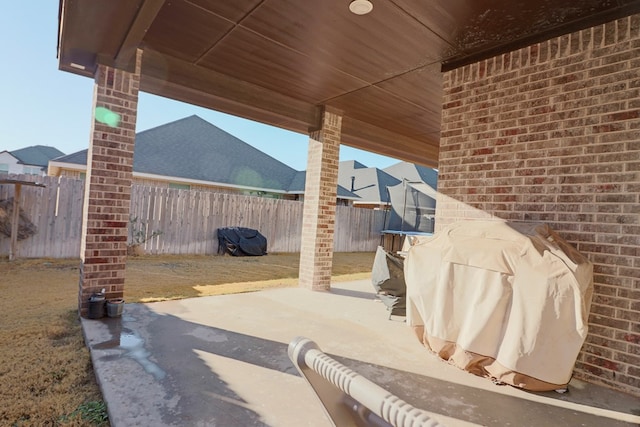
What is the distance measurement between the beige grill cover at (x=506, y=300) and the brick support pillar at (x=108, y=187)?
328 cm

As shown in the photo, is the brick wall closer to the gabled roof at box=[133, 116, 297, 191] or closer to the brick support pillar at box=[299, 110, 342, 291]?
the brick support pillar at box=[299, 110, 342, 291]

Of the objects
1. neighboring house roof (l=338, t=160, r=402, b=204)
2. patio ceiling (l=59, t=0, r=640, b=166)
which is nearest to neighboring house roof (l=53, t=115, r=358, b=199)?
neighboring house roof (l=338, t=160, r=402, b=204)

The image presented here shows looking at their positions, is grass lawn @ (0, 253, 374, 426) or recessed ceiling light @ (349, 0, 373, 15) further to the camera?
recessed ceiling light @ (349, 0, 373, 15)

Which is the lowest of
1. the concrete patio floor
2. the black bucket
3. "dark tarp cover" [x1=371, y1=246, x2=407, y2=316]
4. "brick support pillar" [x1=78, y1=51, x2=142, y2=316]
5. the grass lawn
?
the grass lawn

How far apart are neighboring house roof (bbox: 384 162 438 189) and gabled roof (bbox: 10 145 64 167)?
85.2 ft

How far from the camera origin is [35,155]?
26.3m

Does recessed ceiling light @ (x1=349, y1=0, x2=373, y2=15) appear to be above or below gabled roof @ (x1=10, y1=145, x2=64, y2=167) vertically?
below

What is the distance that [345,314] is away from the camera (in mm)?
4379

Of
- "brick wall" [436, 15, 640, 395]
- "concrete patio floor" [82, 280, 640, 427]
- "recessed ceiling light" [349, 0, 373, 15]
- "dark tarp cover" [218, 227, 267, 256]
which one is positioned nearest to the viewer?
"concrete patio floor" [82, 280, 640, 427]

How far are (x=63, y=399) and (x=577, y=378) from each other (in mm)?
3939

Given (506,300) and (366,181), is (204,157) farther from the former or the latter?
(506,300)

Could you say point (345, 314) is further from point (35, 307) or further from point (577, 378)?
point (35, 307)

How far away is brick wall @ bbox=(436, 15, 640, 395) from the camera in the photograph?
2.67m

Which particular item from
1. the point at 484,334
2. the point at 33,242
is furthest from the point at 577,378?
the point at 33,242
